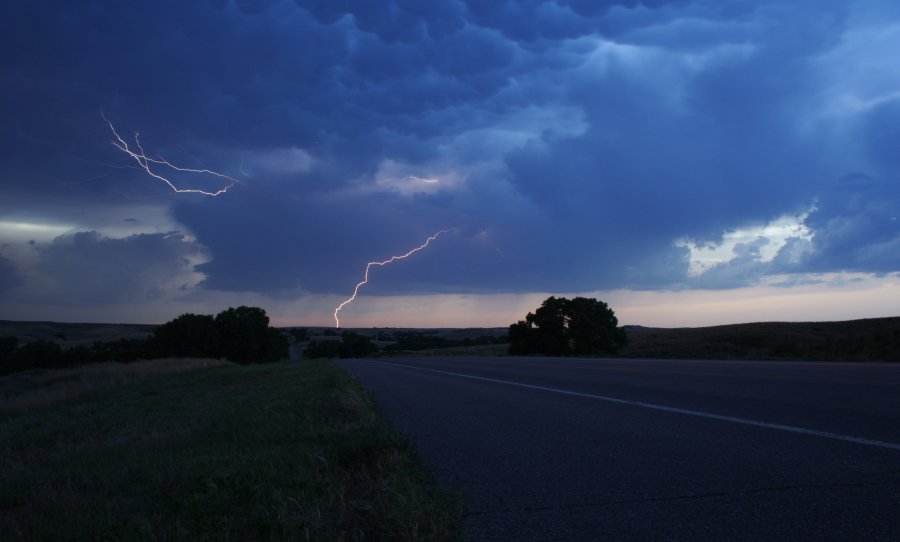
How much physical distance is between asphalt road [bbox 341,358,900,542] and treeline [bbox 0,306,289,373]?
2814 inches

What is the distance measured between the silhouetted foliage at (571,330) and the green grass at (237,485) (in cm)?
4958

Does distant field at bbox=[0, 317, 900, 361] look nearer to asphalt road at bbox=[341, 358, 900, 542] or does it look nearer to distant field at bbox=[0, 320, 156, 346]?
distant field at bbox=[0, 320, 156, 346]

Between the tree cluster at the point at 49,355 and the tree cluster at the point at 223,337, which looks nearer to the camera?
the tree cluster at the point at 49,355

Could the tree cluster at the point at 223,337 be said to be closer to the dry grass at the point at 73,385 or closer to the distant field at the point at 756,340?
the distant field at the point at 756,340

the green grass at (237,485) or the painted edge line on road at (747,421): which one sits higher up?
the painted edge line on road at (747,421)

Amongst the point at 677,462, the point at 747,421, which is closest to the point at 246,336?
the point at 747,421

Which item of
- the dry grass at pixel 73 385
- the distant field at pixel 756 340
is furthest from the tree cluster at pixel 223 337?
the dry grass at pixel 73 385

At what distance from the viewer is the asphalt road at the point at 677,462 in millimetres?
3992

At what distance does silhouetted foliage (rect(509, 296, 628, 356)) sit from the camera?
2271 inches

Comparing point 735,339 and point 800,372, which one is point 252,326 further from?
point 800,372

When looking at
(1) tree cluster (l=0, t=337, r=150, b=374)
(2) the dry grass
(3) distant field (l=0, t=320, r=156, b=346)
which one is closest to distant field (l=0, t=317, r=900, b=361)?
(3) distant field (l=0, t=320, r=156, b=346)

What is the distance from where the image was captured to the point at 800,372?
601 inches

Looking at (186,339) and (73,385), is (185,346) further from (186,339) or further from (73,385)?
(73,385)

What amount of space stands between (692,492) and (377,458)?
275 centimetres
